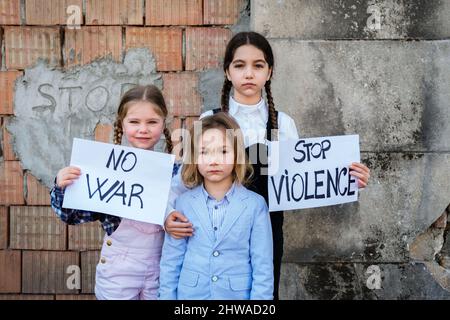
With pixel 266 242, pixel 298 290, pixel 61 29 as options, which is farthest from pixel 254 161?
pixel 61 29

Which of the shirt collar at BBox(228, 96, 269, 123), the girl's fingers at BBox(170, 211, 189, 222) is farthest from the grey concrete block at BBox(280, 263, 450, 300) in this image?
the girl's fingers at BBox(170, 211, 189, 222)

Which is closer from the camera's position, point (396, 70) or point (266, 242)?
point (266, 242)

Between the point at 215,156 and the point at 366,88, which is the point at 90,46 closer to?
the point at 215,156

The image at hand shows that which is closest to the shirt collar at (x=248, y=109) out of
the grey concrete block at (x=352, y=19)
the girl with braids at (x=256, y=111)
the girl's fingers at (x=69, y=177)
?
the girl with braids at (x=256, y=111)

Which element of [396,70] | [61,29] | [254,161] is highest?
[61,29]

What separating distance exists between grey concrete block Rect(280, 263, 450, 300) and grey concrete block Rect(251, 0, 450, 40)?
140 centimetres

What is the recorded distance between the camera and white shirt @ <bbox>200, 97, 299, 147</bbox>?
3.03m

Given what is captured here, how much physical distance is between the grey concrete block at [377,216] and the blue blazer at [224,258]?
1.10m

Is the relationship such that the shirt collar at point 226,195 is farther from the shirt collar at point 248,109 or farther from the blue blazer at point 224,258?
the shirt collar at point 248,109

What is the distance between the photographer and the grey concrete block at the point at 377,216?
12.3 ft

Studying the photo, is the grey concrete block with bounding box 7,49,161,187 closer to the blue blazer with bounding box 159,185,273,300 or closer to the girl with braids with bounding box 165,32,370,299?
the girl with braids with bounding box 165,32,370,299
